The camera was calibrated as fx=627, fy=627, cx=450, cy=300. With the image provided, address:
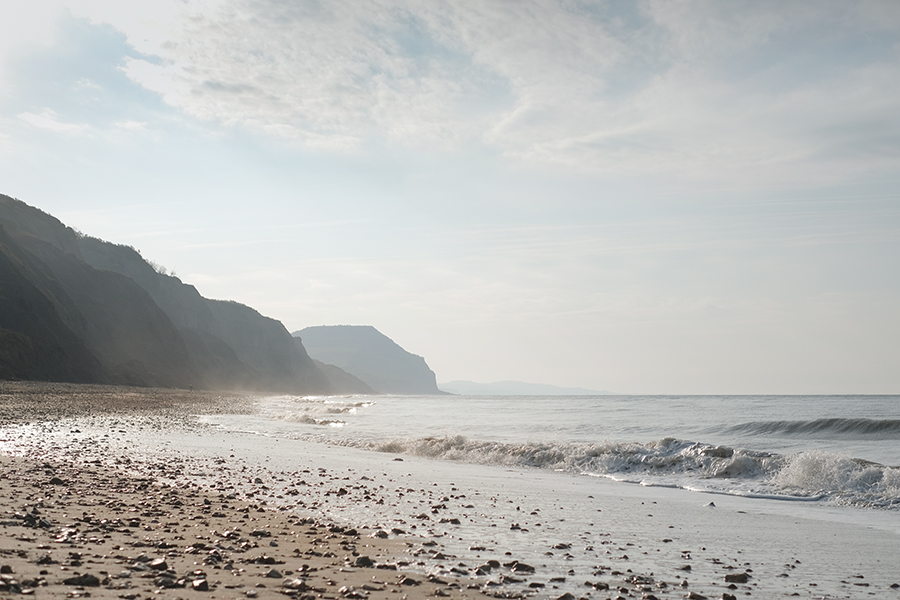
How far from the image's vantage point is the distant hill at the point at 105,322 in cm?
5816

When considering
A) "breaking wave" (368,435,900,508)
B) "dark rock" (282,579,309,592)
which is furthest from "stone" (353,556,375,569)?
"breaking wave" (368,435,900,508)

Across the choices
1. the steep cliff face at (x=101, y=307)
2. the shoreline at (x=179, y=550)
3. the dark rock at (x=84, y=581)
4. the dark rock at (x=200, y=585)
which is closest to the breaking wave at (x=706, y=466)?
the shoreline at (x=179, y=550)

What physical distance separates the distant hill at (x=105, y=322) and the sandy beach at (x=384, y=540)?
49736 mm

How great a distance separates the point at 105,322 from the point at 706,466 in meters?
83.7

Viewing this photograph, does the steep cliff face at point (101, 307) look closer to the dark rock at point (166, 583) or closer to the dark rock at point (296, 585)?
the dark rock at point (166, 583)

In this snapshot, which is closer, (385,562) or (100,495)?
(385,562)

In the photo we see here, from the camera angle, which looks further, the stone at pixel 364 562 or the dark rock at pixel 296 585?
the stone at pixel 364 562

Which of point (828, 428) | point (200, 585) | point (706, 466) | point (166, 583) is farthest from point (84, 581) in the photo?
point (828, 428)

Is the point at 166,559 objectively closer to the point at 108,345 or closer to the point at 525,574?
the point at 525,574

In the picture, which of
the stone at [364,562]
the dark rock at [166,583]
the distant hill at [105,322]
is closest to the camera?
the dark rock at [166,583]

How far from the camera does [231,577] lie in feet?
16.3

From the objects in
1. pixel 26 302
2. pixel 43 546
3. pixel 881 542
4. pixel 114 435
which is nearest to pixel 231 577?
pixel 43 546

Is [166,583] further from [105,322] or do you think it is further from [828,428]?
[105,322]

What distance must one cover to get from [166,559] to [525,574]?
311 cm
